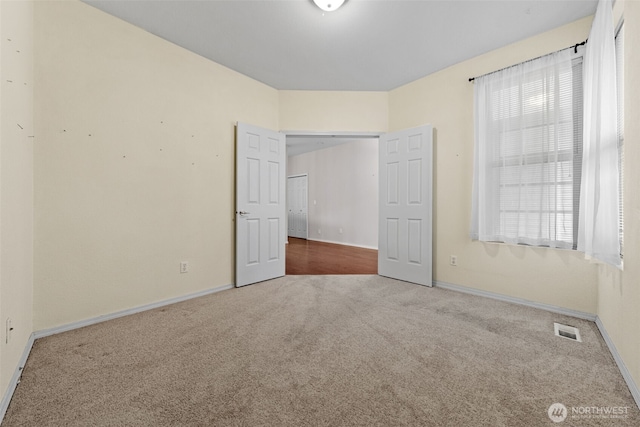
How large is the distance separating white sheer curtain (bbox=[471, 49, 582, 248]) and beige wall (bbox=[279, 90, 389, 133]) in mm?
1496

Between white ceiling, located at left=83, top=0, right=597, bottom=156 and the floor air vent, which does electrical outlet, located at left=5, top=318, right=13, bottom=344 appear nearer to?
white ceiling, located at left=83, top=0, right=597, bottom=156

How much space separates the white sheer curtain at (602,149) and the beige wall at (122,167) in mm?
3370

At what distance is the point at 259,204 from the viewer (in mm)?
3611

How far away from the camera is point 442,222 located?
347 centimetres

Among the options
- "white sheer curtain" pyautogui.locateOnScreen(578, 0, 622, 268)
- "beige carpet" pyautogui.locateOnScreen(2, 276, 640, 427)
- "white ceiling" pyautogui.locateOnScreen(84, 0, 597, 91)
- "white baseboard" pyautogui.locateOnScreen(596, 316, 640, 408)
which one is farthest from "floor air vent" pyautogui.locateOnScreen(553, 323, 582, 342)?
"white ceiling" pyautogui.locateOnScreen(84, 0, 597, 91)

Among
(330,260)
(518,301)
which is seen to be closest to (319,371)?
(518,301)

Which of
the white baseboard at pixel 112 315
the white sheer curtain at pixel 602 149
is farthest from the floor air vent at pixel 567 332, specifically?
the white baseboard at pixel 112 315

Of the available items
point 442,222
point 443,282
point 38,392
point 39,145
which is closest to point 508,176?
point 442,222

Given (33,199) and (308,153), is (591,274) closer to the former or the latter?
(33,199)

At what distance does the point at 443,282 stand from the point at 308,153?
575 centimetres

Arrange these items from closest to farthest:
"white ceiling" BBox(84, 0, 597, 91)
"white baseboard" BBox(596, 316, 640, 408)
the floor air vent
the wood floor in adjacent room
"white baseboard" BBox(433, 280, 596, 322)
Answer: "white baseboard" BBox(596, 316, 640, 408), the floor air vent, "white ceiling" BBox(84, 0, 597, 91), "white baseboard" BBox(433, 280, 596, 322), the wood floor in adjacent room

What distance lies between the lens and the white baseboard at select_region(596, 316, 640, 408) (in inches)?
55.3

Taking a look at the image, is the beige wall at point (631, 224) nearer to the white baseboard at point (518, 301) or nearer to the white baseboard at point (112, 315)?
the white baseboard at point (518, 301)

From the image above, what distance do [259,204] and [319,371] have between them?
2373 millimetres
